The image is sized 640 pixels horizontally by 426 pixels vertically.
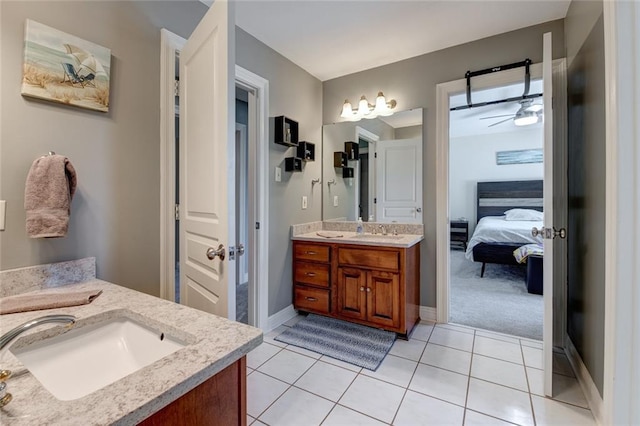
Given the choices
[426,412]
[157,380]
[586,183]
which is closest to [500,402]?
[426,412]

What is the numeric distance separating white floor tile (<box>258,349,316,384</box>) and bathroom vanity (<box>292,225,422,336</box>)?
0.60 m

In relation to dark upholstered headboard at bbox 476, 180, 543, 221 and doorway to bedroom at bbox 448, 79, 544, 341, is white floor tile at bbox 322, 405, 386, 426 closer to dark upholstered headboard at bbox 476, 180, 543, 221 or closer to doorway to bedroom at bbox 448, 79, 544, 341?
doorway to bedroom at bbox 448, 79, 544, 341

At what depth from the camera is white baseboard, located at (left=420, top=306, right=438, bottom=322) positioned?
2.63m

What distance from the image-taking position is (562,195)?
82.9 inches

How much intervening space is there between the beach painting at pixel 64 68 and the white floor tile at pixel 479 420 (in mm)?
2365

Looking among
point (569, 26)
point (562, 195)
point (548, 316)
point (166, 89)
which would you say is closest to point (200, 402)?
point (166, 89)

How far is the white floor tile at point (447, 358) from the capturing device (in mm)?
1924

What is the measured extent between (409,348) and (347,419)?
90 cm

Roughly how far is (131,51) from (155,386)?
1.67 m

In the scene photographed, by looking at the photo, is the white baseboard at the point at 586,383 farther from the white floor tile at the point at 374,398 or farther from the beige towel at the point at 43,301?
the beige towel at the point at 43,301

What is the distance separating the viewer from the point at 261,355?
2096 mm

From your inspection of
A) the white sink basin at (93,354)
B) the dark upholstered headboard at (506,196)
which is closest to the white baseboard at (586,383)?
the white sink basin at (93,354)

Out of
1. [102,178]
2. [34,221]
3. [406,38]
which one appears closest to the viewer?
[34,221]

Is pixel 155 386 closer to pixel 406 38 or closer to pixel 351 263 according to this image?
pixel 351 263
